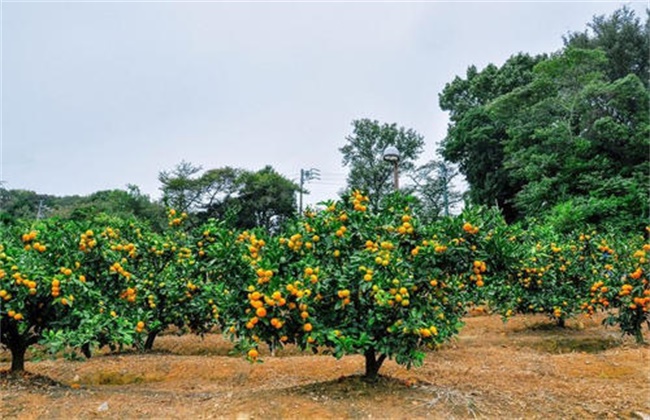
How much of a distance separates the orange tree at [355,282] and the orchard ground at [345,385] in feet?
1.34

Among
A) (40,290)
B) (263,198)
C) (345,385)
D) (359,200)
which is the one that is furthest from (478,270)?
(263,198)

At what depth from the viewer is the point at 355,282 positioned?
3256mm

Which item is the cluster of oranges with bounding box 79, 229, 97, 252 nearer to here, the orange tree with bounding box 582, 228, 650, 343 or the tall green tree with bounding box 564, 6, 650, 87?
the orange tree with bounding box 582, 228, 650, 343

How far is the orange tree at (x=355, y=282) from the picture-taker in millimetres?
3076

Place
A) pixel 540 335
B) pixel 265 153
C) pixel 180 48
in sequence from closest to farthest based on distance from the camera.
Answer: pixel 540 335
pixel 180 48
pixel 265 153

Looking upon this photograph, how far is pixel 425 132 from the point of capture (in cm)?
3133

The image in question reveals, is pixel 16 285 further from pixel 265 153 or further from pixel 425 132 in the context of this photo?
pixel 425 132

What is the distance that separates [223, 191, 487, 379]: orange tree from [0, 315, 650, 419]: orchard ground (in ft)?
1.34

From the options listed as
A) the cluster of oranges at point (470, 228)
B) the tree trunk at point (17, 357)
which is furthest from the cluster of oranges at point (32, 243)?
the cluster of oranges at point (470, 228)

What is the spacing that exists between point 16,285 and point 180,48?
586cm

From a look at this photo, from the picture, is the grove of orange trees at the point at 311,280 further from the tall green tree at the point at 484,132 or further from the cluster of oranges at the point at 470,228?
the tall green tree at the point at 484,132

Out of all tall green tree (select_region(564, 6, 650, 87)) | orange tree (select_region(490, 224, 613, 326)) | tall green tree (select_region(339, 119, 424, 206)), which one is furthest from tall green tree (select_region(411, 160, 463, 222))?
orange tree (select_region(490, 224, 613, 326))

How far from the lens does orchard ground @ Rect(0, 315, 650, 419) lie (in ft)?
10.7

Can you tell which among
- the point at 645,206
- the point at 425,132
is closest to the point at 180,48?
the point at 645,206
